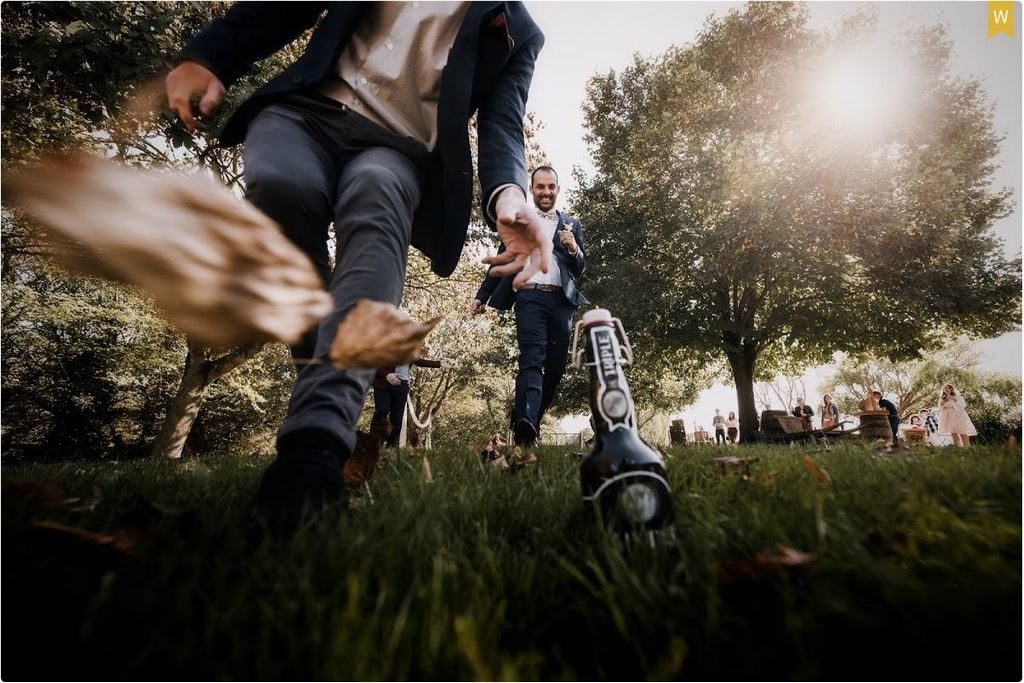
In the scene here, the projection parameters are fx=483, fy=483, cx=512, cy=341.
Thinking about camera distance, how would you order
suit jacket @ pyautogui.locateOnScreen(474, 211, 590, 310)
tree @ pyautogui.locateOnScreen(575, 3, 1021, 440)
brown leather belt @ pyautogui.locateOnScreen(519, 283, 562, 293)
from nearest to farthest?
1. brown leather belt @ pyautogui.locateOnScreen(519, 283, 562, 293)
2. suit jacket @ pyautogui.locateOnScreen(474, 211, 590, 310)
3. tree @ pyautogui.locateOnScreen(575, 3, 1021, 440)

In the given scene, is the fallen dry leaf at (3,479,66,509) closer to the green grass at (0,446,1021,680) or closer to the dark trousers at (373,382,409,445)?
the green grass at (0,446,1021,680)

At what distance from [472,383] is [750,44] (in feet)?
70.1

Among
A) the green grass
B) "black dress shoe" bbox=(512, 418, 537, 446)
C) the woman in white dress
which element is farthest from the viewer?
the woman in white dress

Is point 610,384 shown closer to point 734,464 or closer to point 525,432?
point 734,464

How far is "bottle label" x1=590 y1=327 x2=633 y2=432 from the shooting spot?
50.1 inches

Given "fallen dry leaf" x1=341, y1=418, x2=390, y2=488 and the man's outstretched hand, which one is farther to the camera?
"fallen dry leaf" x1=341, y1=418, x2=390, y2=488

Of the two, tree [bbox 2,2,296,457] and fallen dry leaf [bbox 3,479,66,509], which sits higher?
tree [bbox 2,2,296,457]

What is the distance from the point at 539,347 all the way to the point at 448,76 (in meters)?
2.94

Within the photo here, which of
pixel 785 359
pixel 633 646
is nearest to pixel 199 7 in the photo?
pixel 633 646

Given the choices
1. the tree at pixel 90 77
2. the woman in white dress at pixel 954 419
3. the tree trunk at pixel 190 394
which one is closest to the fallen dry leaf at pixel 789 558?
the tree at pixel 90 77

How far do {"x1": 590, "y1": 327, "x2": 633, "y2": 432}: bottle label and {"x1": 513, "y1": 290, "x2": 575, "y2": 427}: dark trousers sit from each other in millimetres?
2985

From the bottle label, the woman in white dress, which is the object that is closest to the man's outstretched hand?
the bottle label

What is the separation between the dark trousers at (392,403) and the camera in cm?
537

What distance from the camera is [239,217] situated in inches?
49.1
